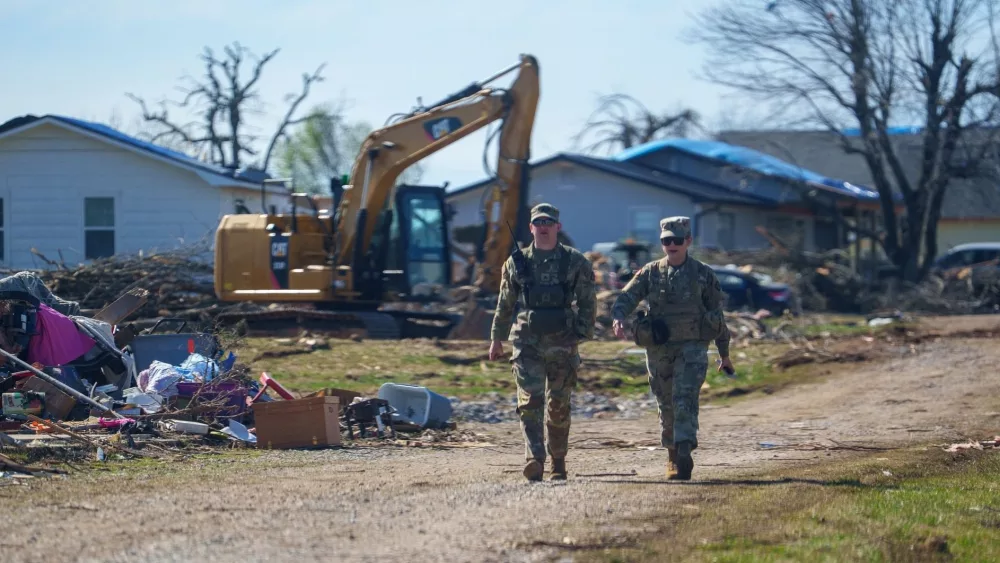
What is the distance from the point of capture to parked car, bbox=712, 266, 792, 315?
31922 millimetres

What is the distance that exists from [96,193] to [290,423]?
18.3m

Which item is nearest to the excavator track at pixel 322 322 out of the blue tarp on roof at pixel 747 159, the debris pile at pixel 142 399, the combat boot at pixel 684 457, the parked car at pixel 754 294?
the debris pile at pixel 142 399

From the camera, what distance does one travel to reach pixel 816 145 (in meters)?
56.2

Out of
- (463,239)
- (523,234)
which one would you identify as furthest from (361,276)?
(463,239)

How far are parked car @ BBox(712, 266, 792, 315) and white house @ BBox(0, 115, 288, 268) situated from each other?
40.1 ft

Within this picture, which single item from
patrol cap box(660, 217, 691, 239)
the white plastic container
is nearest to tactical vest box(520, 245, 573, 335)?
patrol cap box(660, 217, 691, 239)

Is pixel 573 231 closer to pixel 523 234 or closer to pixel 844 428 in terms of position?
pixel 523 234

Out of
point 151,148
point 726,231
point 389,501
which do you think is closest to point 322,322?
point 151,148

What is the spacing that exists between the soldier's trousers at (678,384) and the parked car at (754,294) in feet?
75.3

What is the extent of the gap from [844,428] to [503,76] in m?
10.7

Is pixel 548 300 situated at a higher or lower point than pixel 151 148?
lower

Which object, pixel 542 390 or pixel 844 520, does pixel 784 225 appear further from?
pixel 844 520

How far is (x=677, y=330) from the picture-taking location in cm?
899

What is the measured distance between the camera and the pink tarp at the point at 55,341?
11.8 m
